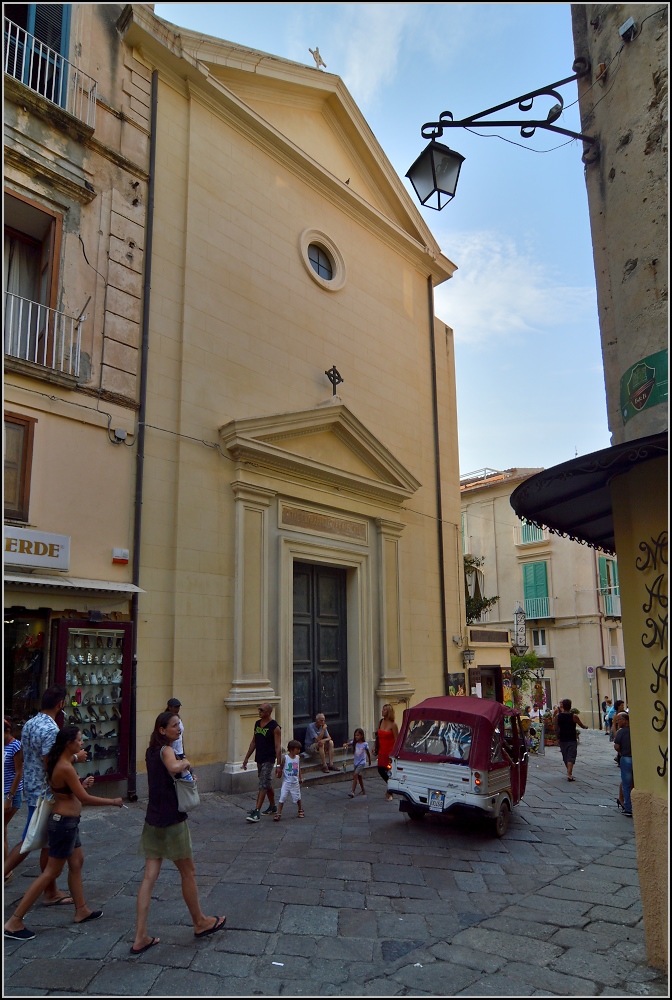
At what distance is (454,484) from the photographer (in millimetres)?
18266

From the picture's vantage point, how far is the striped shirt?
6.31 meters

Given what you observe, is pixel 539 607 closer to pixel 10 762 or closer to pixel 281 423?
pixel 281 423

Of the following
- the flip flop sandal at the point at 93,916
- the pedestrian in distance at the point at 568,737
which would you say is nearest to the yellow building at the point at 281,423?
the pedestrian in distance at the point at 568,737

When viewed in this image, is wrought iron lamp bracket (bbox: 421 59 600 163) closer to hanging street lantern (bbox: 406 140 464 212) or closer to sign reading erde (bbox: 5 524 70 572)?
hanging street lantern (bbox: 406 140 464 212)

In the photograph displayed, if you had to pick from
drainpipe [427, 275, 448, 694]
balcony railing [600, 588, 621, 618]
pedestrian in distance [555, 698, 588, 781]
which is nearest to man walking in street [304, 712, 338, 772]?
pedestrian in distance [555, 698, 588, 781]

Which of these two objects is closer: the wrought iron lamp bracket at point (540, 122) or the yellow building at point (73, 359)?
the wrought iron lamp bracket at point (540, 122)

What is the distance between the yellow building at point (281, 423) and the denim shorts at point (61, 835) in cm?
450

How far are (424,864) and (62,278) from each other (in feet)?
28.4

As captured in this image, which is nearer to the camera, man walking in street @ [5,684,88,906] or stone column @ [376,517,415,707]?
man walking in street @ [5,684,88,906]

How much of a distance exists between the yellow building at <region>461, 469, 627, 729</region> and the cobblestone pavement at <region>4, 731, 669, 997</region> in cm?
2083

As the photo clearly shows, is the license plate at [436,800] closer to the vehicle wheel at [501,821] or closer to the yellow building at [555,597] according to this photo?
the vehicle wheel at [501,821]

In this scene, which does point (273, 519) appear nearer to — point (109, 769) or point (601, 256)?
point (109, 769)

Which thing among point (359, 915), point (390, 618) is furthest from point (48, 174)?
point (390, 618)

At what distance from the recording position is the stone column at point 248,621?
36.7ft
